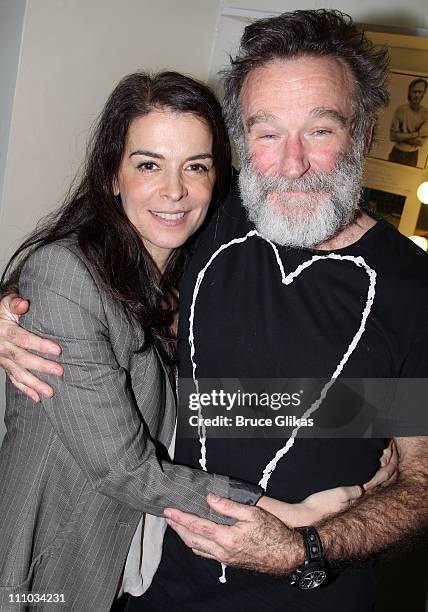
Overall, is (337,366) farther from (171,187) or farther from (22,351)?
(22,351)

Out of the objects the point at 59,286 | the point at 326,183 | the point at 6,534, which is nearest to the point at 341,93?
the point at 326,183

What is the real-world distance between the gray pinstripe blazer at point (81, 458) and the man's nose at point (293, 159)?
1.67 feet

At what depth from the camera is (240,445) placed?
155 centimetres

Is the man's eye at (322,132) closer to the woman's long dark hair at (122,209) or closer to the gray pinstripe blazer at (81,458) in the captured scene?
the woman's long dark hair at (122,209)

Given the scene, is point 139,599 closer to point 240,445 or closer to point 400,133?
point 240,445

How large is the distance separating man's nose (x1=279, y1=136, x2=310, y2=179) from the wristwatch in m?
0.81

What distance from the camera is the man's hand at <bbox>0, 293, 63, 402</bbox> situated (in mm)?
1409

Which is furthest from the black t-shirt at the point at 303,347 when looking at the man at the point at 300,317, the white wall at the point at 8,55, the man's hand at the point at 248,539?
the white wall at the point at 8,55

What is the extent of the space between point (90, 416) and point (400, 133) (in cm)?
344

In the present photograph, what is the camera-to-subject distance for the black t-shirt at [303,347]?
147 cm

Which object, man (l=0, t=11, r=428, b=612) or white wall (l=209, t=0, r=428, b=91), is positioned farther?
white wall (l=209, t=0, r=428, b=91)

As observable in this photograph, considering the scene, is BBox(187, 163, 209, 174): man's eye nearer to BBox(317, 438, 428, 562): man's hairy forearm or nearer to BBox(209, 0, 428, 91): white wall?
BBox(317, 438, 428, 562): man's hairy forearm

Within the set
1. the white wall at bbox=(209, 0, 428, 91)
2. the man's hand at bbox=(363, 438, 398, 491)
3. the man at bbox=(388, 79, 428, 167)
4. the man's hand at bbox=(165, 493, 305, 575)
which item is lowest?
the man's hand at bbox=(165, 493, 305, 575)
